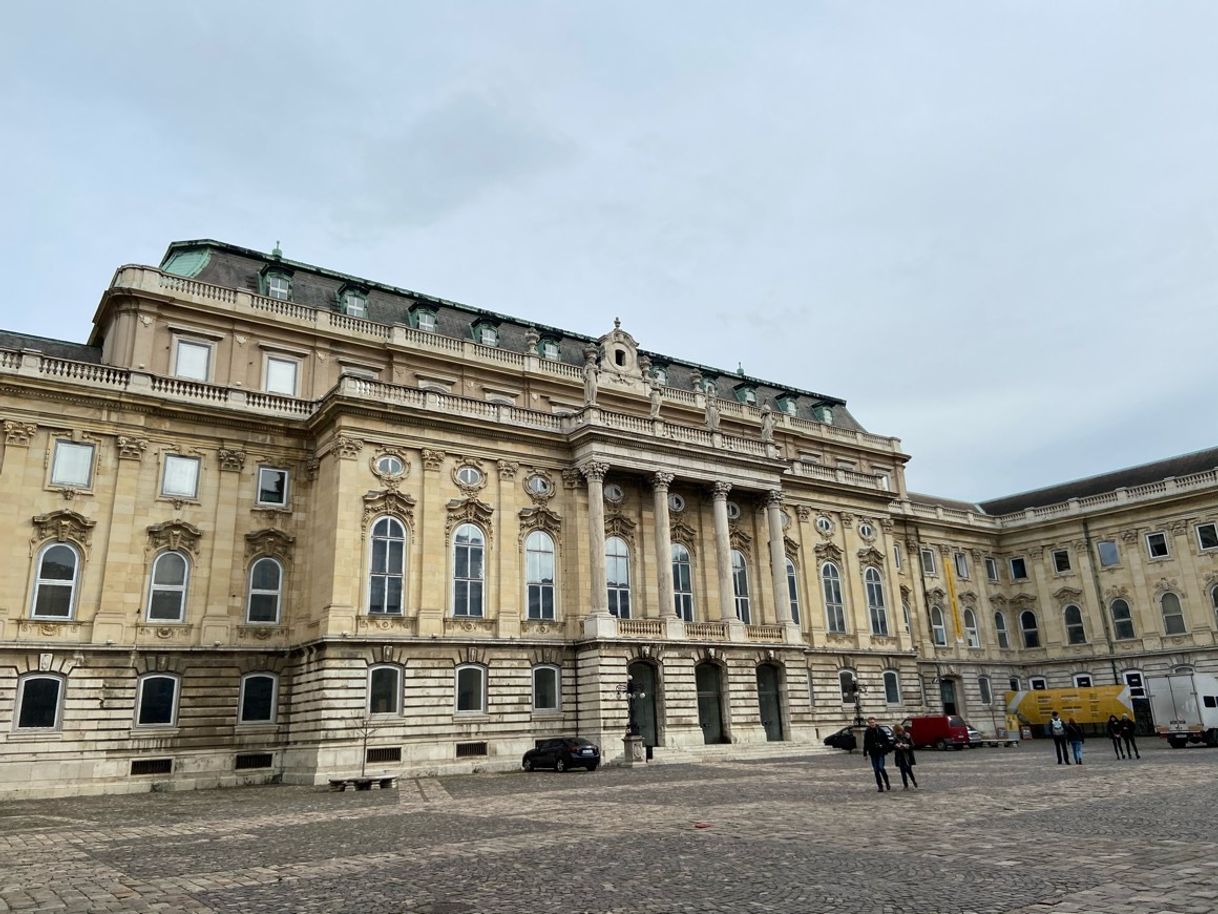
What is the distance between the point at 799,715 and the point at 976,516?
29311mm

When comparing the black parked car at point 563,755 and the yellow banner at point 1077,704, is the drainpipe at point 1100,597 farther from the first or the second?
the black parked car at point 563,755

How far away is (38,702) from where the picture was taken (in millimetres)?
31172

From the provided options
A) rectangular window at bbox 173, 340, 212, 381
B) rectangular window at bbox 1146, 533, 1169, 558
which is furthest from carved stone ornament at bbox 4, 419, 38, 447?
rectangular window at bbox 1146, 533, 1169, 558

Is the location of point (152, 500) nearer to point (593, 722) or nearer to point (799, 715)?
point (593, 722)

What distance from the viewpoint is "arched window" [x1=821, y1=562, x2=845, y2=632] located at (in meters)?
50.8

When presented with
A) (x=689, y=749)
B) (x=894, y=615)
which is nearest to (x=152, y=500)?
(x=689, y=749)

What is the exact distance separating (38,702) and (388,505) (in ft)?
45.4

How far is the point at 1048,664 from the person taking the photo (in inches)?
2485

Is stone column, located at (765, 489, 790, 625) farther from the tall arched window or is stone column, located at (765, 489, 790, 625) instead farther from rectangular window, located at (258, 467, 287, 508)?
the tall arched window

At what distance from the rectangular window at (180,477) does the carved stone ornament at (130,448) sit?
42.9 inches

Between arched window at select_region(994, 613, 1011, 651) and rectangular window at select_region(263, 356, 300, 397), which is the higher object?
rectangular window at select_region(263, 356, 300, 397)

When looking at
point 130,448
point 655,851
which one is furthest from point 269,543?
point 655,851

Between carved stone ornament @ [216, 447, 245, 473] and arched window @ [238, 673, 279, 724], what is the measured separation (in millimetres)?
8377

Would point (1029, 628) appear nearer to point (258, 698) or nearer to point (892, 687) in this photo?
point (892, 687)
